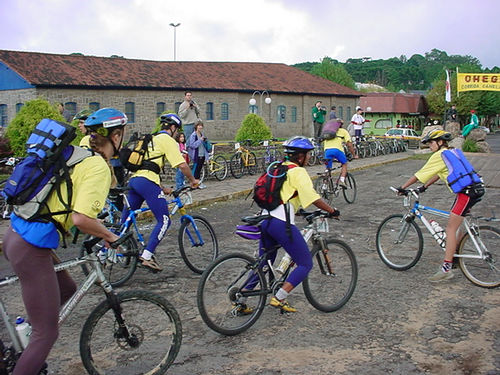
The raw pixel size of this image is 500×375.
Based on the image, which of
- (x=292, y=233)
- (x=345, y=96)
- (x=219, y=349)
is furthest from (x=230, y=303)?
(x=345, y=96)

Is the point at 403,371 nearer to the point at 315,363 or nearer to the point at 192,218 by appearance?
the point at 315,363

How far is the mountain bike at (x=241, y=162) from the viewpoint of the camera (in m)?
17.0

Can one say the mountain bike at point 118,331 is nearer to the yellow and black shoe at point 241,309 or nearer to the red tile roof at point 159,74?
the yellow and black shoe at point 241,309

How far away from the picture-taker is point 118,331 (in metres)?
3.69

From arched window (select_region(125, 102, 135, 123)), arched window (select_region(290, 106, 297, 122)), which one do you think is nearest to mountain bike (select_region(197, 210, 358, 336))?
arched window (select_region(125, 102, 135, 123))

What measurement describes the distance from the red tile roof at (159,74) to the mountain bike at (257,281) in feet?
94.6

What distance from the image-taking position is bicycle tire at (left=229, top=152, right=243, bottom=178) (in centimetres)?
1689

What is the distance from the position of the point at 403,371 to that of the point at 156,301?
1998 mm

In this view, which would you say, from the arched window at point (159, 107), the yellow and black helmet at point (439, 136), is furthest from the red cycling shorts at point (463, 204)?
the arched window at point (159, 107)

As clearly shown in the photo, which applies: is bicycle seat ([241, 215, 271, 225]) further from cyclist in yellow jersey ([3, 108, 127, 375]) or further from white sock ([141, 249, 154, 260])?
white sock ([141, 249, 154, 260])

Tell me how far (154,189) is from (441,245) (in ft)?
11.8

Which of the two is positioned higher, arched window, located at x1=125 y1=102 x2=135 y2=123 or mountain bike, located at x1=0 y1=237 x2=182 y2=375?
arched window, located at x1=125 y1=102 x2=135 y2=123

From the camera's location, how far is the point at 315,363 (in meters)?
4.25

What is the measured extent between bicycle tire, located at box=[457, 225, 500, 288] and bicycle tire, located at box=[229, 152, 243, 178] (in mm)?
11079
